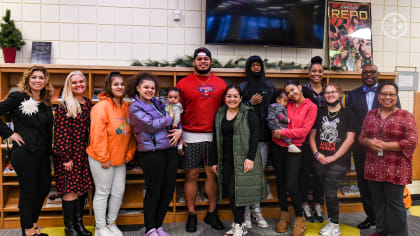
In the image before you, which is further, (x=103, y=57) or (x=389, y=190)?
(x=103, y=57)

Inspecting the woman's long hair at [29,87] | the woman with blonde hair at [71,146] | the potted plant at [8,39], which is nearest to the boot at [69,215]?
the woman with blonde hair at [71,146]

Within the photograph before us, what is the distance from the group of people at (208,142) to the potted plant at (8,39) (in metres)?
1.10

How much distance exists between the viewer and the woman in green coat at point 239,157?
272cm

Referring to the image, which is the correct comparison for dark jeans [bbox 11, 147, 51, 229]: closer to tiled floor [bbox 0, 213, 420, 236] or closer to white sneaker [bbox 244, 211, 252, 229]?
tiled floor [bbox 0, 213, 420, 236]

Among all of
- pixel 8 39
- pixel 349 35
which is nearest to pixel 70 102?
pixel 8 39

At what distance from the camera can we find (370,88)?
2.97 metres

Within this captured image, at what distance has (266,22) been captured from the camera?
3842 mm

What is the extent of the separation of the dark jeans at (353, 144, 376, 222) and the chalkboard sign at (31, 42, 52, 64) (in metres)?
3.76

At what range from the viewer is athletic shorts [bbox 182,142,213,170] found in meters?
3.00

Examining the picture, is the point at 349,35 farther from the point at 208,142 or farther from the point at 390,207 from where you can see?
the point at 208,142

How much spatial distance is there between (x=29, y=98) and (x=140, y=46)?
157cm

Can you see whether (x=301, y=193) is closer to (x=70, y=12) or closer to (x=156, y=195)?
(x=156, y=195)

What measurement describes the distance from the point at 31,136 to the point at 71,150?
35 cm

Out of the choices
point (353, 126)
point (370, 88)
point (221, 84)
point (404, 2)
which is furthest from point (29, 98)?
point (404, 2)
